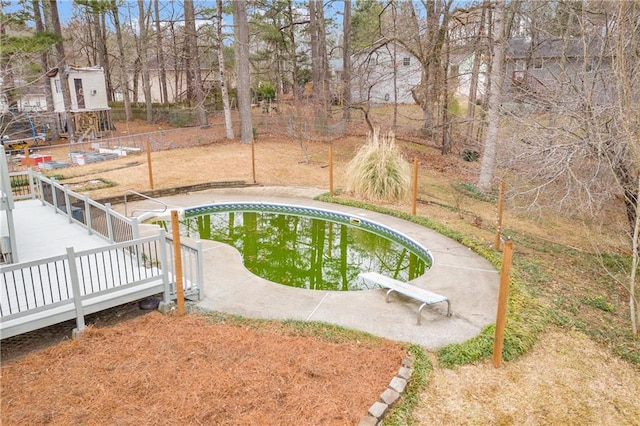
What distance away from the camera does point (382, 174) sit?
11.0m

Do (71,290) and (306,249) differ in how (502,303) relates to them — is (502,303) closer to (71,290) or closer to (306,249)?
(71,290)

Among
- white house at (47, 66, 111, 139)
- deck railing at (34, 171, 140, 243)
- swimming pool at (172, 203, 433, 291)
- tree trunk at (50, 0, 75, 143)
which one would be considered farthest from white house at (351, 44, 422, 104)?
tree trunk at (50, 0, 75, 143)

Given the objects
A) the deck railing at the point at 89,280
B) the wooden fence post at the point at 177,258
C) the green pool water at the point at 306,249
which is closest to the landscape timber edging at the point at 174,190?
the green pool water at the point at 306,249

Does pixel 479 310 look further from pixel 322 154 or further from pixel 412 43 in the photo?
pixel 412 43

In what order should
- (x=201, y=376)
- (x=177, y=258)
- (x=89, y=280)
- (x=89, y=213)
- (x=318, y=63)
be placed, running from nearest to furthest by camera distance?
(x=201, y=376) < (x=177, y=258) < (x=89, y=280) < (x=89, y=213) < (x=318, y=63)

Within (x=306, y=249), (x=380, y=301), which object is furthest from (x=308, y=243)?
(x=380, y=301)

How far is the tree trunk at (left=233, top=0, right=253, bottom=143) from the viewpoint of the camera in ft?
60.8

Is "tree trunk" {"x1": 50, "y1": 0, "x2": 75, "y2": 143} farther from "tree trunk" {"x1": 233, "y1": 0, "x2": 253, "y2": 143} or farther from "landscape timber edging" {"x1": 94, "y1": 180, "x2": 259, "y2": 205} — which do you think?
"landscape timber edging" {"x1": 94, "y1": 180, "x2": 259, "y2": 205}

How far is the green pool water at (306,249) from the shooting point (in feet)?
25.2

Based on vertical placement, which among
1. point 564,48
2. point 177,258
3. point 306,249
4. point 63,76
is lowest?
point 306,249

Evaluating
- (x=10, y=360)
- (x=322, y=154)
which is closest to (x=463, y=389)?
(x=10, y=360)

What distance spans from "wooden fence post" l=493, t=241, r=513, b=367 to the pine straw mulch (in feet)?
3.11

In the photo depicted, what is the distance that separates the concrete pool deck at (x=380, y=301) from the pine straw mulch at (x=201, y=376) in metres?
0.46

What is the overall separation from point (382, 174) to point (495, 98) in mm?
3598
